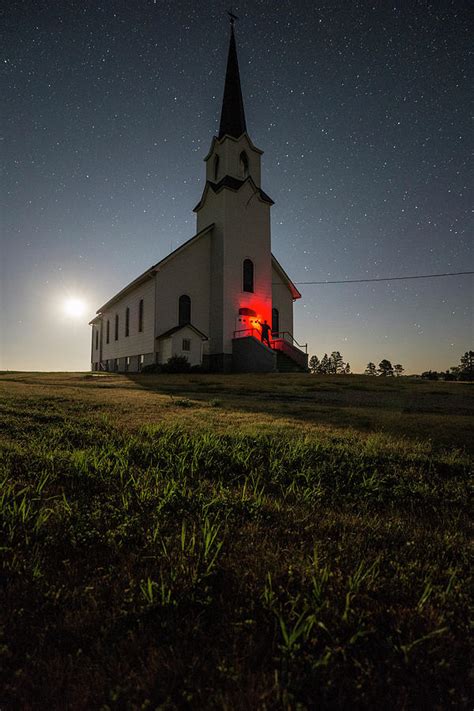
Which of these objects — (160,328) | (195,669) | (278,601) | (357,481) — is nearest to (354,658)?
(278,601)

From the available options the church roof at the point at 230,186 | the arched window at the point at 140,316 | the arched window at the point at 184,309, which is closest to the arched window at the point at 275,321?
the arched window at the point at 184,309

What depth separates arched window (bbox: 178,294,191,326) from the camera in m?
25.6

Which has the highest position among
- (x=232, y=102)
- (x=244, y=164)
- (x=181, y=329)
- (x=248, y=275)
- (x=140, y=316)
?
(x=232, y=102)

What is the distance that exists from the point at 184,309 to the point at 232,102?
19.4m

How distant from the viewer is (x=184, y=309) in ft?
84.5

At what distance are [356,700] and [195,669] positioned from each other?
573 millimetres

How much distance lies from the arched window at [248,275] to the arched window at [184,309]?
14.6 feet

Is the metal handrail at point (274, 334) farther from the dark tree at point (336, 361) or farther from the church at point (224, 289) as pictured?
the dark tree at point (336, 361)

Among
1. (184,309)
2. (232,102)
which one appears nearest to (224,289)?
(184,309)

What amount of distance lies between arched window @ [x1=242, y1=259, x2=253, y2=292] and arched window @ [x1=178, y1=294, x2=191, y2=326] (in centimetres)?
445

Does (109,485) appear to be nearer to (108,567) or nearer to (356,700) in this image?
(108,567)

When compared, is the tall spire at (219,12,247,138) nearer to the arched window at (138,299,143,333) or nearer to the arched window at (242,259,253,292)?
the arched window at (242,259,253,292)

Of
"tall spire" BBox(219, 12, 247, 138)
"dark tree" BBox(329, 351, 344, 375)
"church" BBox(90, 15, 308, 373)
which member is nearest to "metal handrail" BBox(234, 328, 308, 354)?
"church" BBox(90, 15, 308, 373)

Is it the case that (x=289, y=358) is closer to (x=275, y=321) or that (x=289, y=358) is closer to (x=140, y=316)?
(x=275, y=321)
